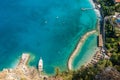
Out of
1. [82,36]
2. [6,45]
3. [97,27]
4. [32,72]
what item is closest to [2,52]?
[6,45]

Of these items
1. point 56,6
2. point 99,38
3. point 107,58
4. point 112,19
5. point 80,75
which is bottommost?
point 80,75

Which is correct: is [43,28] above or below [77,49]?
Result: above

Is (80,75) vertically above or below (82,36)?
below

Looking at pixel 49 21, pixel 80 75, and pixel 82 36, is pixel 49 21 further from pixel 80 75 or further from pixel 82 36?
pixel 80 75

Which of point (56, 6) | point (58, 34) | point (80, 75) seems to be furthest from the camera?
point (56, 6)

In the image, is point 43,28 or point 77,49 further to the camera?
point 43,28

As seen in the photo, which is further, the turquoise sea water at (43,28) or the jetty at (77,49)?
the turquoise sea water at (43,28)

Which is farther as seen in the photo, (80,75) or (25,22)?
(25,22)

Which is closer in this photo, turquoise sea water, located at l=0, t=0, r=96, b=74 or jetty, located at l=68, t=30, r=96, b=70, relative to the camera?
jetty, located at l=68, t=30, r=96, b=70
